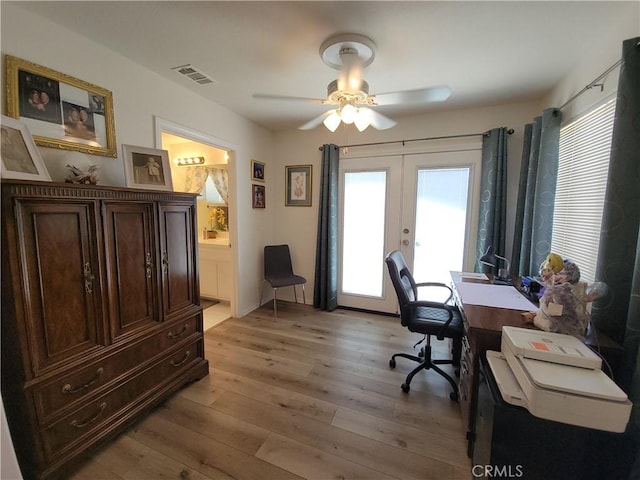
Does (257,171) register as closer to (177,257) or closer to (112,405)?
(177,257)

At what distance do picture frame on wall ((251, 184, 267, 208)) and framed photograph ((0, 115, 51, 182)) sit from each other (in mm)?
2180

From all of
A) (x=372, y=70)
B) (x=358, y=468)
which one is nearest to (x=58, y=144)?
(x=372, y=70)

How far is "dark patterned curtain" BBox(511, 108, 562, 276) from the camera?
2102mm

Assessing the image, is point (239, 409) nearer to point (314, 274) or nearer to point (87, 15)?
point (314, 274)

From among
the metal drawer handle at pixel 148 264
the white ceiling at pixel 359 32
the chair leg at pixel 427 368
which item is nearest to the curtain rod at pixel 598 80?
the white ceiling at pixel 359 32

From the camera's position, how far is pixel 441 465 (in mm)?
1435

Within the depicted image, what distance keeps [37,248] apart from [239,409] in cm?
148

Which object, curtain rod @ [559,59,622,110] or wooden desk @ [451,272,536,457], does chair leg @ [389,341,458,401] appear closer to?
wooden desk @ [451,272,536,457]

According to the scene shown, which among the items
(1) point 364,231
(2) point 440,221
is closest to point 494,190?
(2) point 440,221

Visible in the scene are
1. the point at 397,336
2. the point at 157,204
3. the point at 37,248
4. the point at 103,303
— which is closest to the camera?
the point at 37,248

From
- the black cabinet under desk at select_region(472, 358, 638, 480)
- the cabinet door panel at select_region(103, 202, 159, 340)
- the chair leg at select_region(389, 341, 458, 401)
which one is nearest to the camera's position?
the black cabinet under desk at select_region(472, 358, 638, 480)

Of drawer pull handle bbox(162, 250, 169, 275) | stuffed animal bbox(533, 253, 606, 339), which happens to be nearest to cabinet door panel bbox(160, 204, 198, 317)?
drawer pull handle bbox(162, 250, 169, 275)

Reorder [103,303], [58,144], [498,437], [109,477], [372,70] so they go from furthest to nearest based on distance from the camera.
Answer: [372,70] → [58,144] → [103,303] → [109,477] → [498,437]

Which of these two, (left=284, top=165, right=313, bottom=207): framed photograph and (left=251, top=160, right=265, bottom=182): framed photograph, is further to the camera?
(left=284, top=165, right=313, bottom=207): framed photograph
